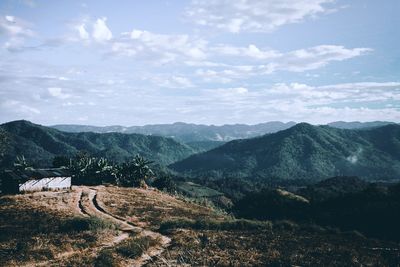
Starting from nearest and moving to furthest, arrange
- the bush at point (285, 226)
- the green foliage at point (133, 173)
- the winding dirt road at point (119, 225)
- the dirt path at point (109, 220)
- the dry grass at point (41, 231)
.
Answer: the dirt path at point (109, 220) → the dry grass at point (41, 231) → the winding dirt road at point (119, 225) → the bush at point (285, 226) → the green foliage at point (133, 173)

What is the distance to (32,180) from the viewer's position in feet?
245

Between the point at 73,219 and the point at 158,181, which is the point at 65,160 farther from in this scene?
the point at 73,219

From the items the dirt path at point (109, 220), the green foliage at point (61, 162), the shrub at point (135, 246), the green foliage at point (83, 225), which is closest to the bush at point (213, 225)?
the dirt path at point (109, 220)

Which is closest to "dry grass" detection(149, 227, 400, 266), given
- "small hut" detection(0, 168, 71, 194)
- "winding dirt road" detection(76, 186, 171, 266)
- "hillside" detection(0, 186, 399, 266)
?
"hillside" detection(0, 186, 399, 266)

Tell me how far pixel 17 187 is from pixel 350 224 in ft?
203

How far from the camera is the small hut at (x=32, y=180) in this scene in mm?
73188

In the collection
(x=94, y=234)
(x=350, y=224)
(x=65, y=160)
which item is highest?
(x=65, y=160)

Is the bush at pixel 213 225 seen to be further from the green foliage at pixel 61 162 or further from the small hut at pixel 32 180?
the green foliage at pixel 61 162

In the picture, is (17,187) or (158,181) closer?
(17,187)

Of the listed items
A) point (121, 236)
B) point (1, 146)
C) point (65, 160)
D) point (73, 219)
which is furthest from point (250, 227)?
point (1, 146)

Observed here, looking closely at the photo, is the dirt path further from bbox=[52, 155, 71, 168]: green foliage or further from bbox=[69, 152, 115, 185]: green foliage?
bbox=[52, 155, 71, 168]: green foliage

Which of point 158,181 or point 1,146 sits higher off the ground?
point 1,146

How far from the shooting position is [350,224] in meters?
71.7

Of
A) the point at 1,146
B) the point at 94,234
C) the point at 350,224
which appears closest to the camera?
the point at 94,234
